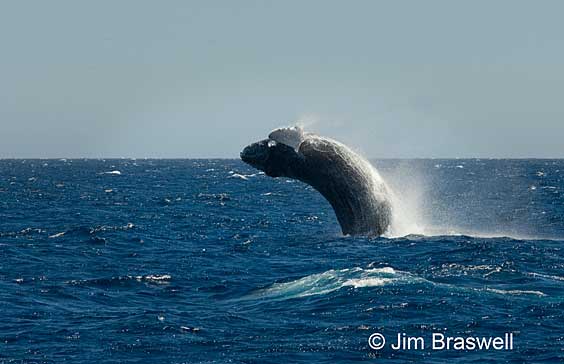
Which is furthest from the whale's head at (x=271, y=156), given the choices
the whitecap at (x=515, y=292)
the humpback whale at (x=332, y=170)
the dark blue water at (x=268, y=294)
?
the whitecap at (x=515, y=292)

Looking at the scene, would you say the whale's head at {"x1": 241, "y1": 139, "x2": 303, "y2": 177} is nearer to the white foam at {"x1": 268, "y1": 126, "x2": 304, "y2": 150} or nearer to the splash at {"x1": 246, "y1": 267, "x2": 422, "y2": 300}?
the white foam at {"x1": 268, "y1": 126, "x2": 304, "y2": 150}

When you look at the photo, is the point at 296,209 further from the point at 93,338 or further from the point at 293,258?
the point at 93,338

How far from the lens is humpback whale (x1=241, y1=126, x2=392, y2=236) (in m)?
26.7

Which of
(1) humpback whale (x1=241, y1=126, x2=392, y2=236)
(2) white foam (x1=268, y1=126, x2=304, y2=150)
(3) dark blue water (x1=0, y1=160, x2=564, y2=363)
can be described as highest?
(2) white foam (x1=268, y1=126, x2=304, y2=150)

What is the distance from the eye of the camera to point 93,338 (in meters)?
16.6

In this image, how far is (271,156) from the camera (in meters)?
26.6

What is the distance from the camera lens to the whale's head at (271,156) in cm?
2650

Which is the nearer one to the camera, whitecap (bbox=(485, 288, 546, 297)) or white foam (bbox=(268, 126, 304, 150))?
whitecap (bbox=(485, 288, 546, 297))

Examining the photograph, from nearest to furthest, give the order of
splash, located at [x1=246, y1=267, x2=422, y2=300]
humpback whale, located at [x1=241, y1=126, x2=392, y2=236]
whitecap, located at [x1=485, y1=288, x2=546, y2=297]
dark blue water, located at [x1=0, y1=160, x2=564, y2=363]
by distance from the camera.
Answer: dark blue water, located at [x1=0, y1=160, x2=564, y2=363] < whitecap, located at [x1=485, y1=288, x2=546, y2=297] < splash, located at [x1=246, y1=267, x2=422, y2=300] < humpback whale, located at [x1=241, y1=126, x2=392, y2=236]

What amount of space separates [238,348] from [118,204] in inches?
1939

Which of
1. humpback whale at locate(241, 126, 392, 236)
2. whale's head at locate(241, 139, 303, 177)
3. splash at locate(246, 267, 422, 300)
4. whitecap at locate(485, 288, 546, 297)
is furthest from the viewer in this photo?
humpback whale at locate(241, 126, 392, 236)

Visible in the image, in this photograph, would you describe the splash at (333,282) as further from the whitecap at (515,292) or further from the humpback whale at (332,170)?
the humpback whale at (332,170)

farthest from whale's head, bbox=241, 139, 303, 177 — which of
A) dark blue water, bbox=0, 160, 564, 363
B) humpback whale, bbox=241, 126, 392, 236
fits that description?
dark blue water, bbox=0, 160, 564, 363

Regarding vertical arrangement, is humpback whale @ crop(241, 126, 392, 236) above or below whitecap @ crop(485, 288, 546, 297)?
above
